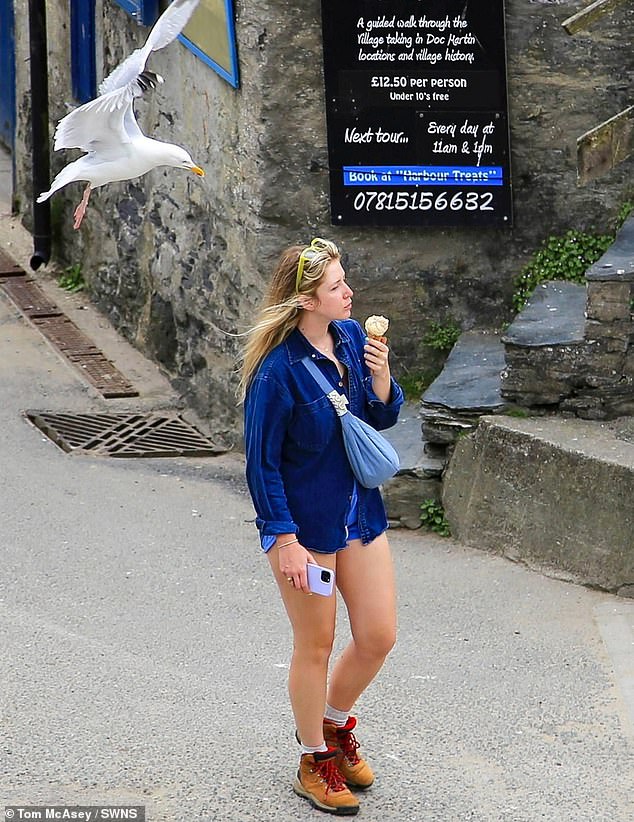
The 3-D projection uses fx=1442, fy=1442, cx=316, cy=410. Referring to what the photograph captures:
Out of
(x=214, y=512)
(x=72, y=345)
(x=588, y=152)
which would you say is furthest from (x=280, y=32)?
(x=72, y=345)

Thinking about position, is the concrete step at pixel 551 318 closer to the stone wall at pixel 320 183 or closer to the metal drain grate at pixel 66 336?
the stone wall at pixel 320 183

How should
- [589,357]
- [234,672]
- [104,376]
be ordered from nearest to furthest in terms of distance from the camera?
[234,672] → [589,357] → [104,376]

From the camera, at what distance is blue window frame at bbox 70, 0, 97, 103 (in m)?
9.56

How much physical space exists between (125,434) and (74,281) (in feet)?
8.01

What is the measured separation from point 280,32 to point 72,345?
3046 mm

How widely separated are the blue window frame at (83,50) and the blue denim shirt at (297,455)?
597 cm

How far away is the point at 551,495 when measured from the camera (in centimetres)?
622

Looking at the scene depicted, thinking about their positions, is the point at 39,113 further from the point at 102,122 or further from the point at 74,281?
the point at 102,122

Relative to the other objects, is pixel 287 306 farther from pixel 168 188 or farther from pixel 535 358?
pixel 168 188

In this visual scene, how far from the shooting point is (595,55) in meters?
7.08

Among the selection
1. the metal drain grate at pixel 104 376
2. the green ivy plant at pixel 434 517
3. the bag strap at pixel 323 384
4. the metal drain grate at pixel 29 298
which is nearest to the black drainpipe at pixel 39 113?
the metal drain grate at pixel 29 298

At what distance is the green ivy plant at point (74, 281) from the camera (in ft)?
33.4

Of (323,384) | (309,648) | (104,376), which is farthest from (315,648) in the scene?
(104,376)

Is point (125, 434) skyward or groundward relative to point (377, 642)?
groundward
